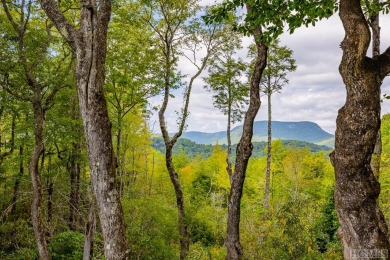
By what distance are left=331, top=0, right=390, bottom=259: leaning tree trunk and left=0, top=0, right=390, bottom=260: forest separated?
1 centimetres

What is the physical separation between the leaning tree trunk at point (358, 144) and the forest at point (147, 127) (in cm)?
1

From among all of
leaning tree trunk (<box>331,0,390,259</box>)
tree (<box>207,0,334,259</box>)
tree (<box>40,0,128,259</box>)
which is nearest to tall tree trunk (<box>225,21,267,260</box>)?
tree (<box>207,0,334,259</box>)

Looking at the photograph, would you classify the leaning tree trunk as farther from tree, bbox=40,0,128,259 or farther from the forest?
tree, bbox=40,0,128,259

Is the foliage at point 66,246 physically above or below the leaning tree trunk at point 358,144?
below

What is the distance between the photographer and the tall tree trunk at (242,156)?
251 inches

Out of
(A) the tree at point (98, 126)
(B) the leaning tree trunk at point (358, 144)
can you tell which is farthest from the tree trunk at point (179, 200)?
(B) the leaning tree trunk at point (358, 144)

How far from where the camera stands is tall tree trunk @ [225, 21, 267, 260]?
6375 mm

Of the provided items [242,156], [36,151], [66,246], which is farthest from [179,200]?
[242,156]

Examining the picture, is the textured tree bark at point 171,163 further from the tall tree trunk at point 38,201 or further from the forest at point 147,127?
the tall tree trunk at point 38,201

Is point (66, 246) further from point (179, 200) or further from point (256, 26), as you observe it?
point (256, 26)

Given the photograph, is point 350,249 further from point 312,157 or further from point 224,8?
point 312,157

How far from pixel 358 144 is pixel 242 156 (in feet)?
9.74

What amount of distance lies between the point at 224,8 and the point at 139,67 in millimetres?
10548

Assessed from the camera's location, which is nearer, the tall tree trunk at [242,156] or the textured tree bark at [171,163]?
the tall tree trunk at [242,156]
